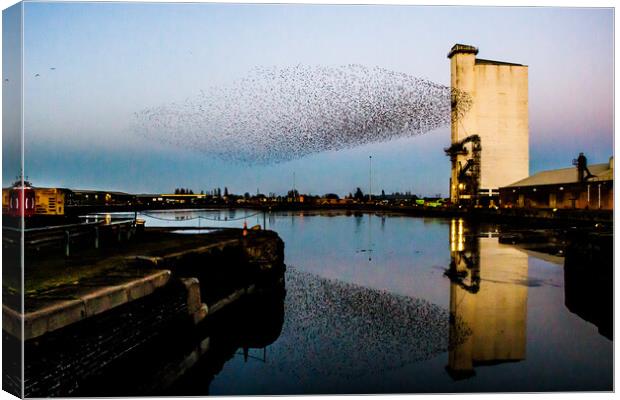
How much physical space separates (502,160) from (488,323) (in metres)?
25.3

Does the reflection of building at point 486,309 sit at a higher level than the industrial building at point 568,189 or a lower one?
lower

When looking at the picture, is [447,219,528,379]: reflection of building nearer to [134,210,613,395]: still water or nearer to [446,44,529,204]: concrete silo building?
[134,210,613,395]: still water

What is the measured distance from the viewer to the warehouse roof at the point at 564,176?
35.8 m

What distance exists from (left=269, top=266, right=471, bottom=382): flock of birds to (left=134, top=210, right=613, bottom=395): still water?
26 mm

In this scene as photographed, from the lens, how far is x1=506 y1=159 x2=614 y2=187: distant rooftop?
35.8 m

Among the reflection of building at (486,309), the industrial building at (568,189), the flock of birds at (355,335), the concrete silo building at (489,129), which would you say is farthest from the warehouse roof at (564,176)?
the flock of birds at (355,335)

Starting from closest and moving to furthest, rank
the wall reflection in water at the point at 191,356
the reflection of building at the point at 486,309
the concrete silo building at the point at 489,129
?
the wall reflection in water at the point at 191,356
the reflection of building at the point at 486,309
the concrete silo building at the point at 489,129

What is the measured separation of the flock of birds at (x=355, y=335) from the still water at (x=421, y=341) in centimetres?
3

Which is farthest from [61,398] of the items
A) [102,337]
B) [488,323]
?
[488,323]

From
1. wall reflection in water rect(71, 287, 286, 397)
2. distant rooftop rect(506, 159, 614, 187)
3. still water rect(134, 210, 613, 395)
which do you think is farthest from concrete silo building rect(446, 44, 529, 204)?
wall reflection in water rect(71, 287, 286, 397)

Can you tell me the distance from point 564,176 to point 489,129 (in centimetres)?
1559

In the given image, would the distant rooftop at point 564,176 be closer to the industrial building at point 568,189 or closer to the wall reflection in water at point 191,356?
the industrial building at point 568,189

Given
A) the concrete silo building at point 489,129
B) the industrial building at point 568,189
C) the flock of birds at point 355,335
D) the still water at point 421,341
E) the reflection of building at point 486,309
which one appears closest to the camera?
the still water at point 421,341

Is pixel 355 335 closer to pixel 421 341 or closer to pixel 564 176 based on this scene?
pixel 421 341
